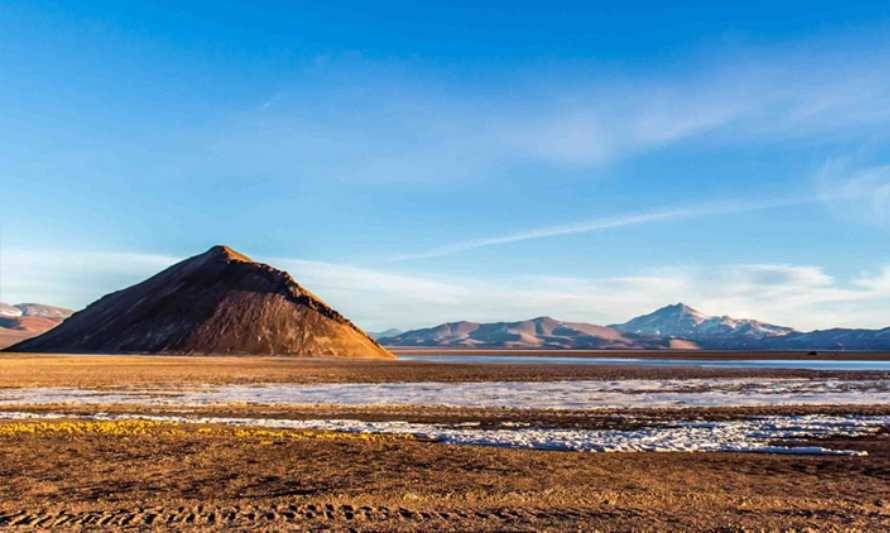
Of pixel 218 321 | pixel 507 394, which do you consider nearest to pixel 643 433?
pixel 507 394

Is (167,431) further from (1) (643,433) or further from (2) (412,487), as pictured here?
(1) (643,433)

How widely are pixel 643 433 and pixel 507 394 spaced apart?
17450 millimetres

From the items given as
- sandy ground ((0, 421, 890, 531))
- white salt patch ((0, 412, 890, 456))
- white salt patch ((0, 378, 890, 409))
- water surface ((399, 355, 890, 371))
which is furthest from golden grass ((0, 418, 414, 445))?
water surface ((399, 355, 890, 371))

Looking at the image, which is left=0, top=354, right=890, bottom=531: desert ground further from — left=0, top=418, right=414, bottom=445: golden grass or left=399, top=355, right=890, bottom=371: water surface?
left=399, top=355, right=890, bottom=371: water surface

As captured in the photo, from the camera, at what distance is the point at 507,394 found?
39.7m

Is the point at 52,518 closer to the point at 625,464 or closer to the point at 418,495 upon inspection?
the point at 418,495

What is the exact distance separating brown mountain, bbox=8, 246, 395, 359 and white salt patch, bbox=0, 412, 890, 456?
345 ft

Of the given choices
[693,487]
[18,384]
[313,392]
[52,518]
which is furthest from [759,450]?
[18,384]

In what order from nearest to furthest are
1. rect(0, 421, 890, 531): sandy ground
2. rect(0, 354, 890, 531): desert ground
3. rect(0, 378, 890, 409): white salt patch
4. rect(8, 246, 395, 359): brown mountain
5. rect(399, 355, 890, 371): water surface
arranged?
rect(0, 421, 890, 531): sandy ground < rect(0, 354, 890, 531): desert ground < rect(0, 378, 890, 409): white salt patch < rect(399, 355, 890, 371): water surface < rect(8, 246, 395, 359): brown mountain

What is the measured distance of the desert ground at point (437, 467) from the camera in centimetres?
1154

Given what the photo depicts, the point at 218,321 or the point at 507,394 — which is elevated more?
the point at 218,321

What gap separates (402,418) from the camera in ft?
88.7

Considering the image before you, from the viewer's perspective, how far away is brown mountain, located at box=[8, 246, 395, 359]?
433ft

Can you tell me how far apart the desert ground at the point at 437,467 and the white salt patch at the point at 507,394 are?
1.32 m
